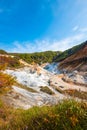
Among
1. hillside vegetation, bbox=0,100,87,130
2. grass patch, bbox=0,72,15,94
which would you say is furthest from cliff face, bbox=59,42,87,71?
hillside vegetation, bbox=0,100,87,130

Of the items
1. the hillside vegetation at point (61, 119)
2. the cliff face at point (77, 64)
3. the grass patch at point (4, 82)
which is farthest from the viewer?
the cliff face at point (77, 64)

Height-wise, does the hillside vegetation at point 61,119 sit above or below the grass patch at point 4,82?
below

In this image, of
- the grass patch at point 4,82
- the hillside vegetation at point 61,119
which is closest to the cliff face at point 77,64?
the grass patch at point 4,82

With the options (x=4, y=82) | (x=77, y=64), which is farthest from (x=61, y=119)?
(x=77, y=64)

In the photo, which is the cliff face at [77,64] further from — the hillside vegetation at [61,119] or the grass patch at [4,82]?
the hillside vegetation at [61,119]

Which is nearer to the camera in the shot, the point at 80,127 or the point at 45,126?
the point at 80,127

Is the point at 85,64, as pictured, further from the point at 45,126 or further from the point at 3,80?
the point at 45,126

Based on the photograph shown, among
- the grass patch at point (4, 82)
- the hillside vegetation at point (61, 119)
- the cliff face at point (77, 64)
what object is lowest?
the hillside vegetation at point (61, 119)

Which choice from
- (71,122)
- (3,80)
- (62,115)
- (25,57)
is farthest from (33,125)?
(25,57)

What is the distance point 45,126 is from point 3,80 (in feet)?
30.7

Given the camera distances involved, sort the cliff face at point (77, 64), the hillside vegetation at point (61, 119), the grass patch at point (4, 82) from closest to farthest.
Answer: the hillside vegetation at point (61, 119) < the grass patch at point (4, 82) < the cliff face at point (77, 64)

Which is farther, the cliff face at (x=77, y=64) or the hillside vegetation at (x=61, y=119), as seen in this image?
the cliff face at (x=77, y=64)

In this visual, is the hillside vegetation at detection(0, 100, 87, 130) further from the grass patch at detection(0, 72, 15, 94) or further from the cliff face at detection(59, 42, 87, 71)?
the cliff face at detection(59, 42, 87, 71)

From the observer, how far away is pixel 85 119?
380 centimetres
